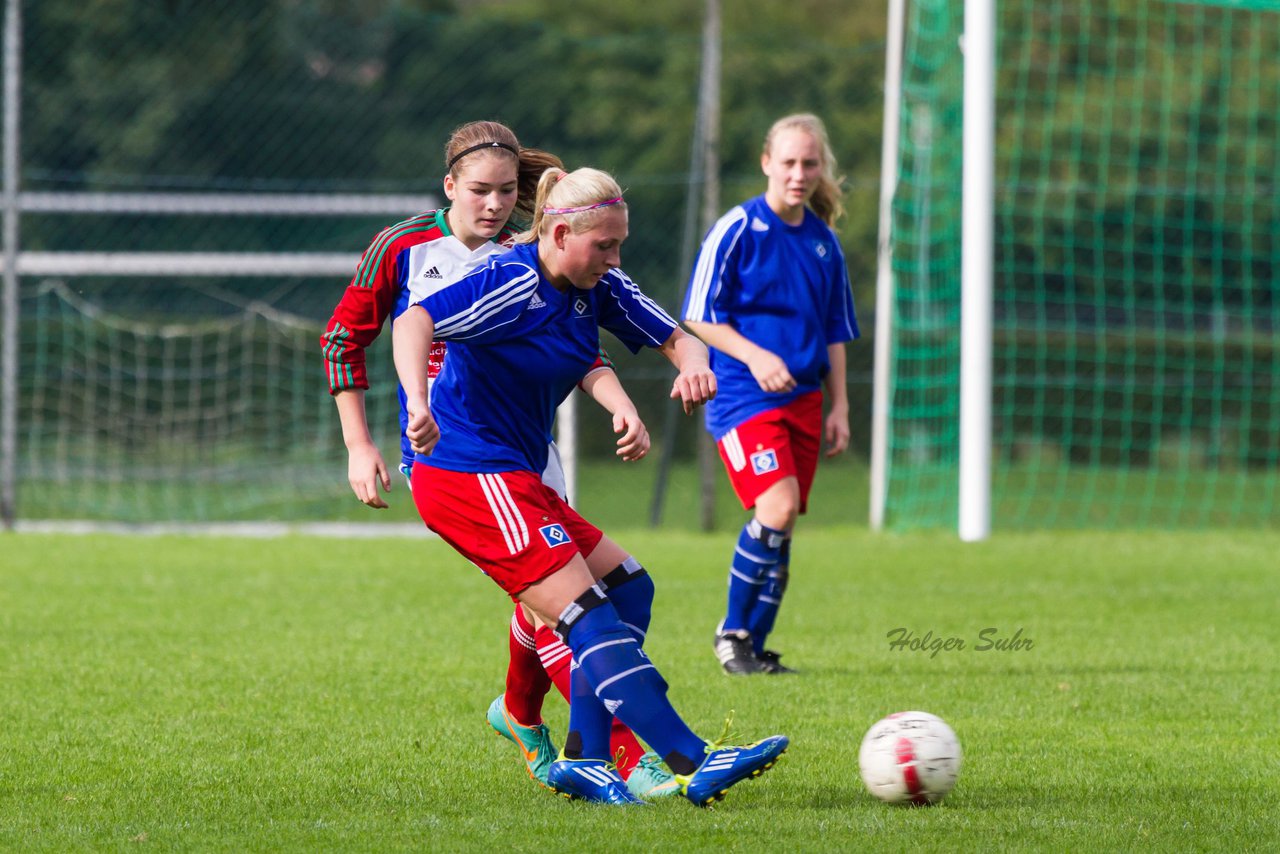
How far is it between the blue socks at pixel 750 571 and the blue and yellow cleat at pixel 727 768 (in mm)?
2290

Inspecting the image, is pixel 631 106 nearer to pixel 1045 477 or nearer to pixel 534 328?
pixel 1045 477

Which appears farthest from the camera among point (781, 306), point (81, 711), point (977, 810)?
point (781, 306)

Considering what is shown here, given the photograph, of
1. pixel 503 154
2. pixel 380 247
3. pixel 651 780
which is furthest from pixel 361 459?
pixel 651 780

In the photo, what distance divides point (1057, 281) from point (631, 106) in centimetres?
788

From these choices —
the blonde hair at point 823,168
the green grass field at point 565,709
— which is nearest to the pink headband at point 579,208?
the green grass field at point 565,709

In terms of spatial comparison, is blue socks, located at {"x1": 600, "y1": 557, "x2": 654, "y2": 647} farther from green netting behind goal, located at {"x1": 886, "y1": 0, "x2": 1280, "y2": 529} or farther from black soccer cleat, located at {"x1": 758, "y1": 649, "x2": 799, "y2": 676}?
green netting behind goal, located at {"x1": 886, "y1": 0, "x2": 1280, "y2": 529}

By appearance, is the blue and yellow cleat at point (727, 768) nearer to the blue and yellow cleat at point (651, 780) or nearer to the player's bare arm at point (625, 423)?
the blue and yellow cleat at point (651, 780)

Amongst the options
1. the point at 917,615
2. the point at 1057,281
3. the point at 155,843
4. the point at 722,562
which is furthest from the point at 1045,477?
the point at 155,843

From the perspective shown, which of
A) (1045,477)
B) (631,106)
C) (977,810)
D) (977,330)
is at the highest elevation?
(631,106)

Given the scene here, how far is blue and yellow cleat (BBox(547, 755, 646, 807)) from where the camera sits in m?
4.10

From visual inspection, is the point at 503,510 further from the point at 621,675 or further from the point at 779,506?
the point at 779,506

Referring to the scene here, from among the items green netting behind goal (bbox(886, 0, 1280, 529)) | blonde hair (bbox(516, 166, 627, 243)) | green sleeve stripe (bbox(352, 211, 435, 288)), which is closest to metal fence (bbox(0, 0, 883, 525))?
green netting behind goal (bbox(886, 0, 1280, 529))

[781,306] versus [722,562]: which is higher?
[781,306]

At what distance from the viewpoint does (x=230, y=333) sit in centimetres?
1524
